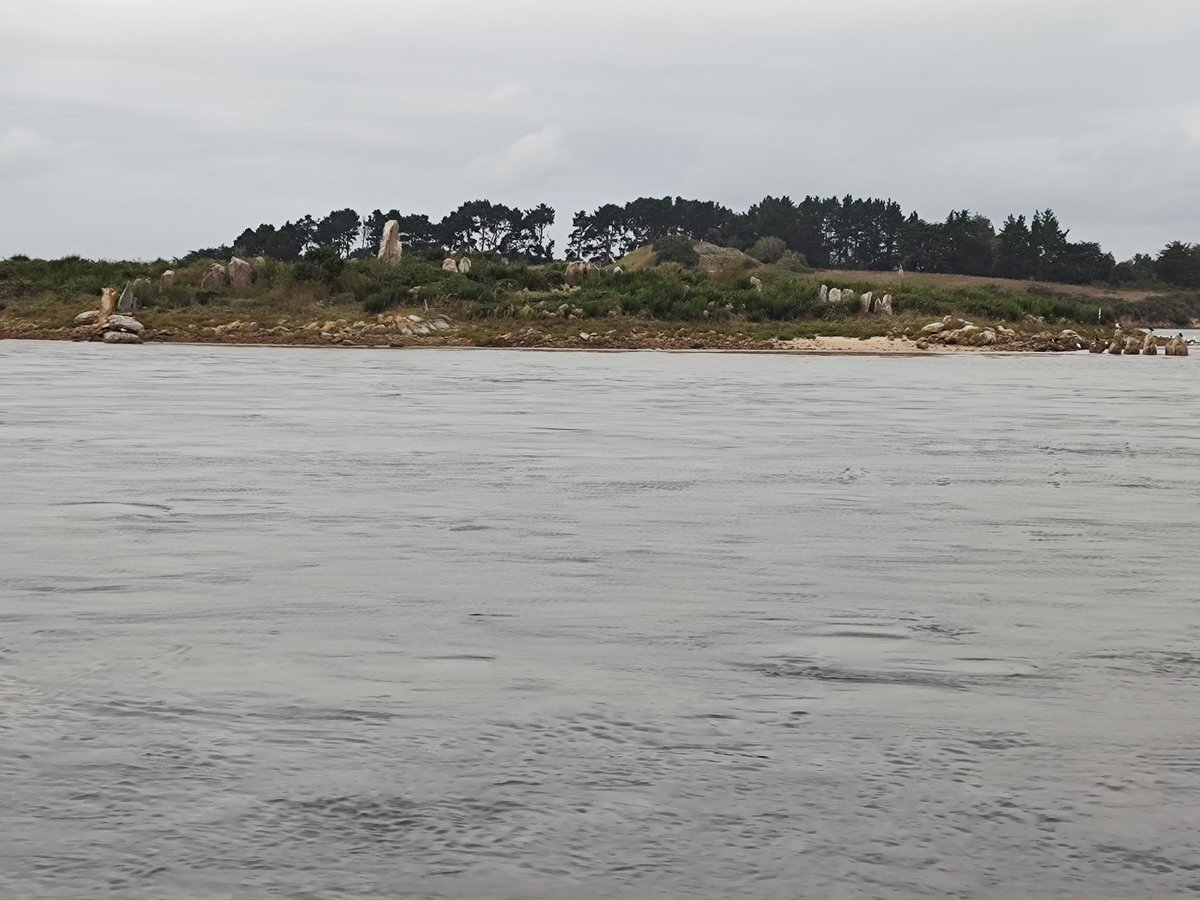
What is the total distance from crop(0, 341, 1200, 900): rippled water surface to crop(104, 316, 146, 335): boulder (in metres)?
38.7

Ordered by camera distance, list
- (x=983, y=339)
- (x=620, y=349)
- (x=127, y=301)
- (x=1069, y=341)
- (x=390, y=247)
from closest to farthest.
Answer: (x=620, y=349), (x=983, y=339), (x=127, y=301), (x=1069, y=341), (x=390, y=247)

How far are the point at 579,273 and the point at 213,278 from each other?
47.4ft

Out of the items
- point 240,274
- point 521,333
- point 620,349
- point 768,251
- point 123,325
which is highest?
point 768,251

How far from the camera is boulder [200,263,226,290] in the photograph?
59403 mm

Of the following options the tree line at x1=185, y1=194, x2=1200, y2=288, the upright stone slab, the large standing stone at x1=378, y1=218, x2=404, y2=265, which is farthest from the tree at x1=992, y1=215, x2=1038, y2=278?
the upright stone slab

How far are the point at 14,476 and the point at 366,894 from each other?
30.0ft

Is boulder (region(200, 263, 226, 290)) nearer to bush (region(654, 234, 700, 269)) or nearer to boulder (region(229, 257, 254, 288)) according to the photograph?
boulder (region(229, 257, 254, 288))

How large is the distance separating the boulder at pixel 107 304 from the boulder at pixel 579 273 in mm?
17904

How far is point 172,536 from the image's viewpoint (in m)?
8.84

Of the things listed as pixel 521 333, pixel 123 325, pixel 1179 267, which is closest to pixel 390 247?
pixel 521 333

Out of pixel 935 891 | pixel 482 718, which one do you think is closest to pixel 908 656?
pixel 482 718

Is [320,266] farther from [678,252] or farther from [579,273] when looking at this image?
[678,252]

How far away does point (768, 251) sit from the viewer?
4985 inches

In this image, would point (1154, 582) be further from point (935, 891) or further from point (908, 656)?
point (935, 891)
